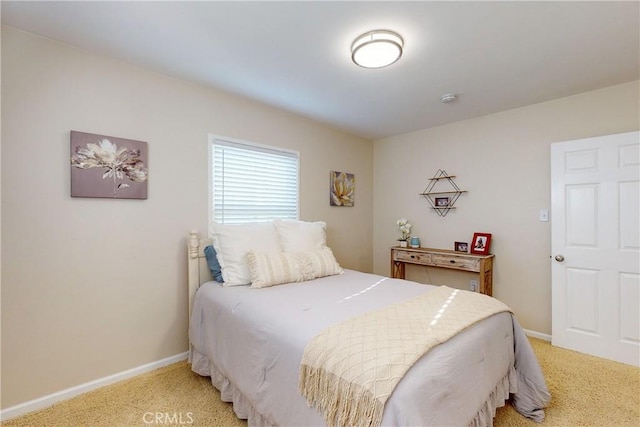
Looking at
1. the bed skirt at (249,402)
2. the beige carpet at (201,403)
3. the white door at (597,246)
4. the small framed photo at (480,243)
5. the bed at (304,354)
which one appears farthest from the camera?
the small framed photo at (480,243)

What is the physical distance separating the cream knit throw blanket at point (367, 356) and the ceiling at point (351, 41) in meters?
1.67

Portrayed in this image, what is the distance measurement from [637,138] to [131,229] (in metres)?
4.06

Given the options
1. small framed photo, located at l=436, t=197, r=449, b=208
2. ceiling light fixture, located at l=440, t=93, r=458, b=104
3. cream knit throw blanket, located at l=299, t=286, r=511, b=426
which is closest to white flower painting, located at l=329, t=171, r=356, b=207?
small framed photo, located at l=436, t=197, r=449, b=208

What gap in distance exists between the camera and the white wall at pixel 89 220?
1780 millimetres

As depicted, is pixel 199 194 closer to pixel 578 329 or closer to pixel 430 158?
pixel 430 158

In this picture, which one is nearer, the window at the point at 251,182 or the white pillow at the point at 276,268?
the white pillow at the point at 276,268

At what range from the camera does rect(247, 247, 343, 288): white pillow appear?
7.22 feet

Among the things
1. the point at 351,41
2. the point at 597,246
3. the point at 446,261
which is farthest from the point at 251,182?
the point at 597,246

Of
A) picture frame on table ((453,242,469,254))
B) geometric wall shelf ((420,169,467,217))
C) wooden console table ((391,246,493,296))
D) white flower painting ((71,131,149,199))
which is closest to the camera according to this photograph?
white flower painting ((71,131,149,199))

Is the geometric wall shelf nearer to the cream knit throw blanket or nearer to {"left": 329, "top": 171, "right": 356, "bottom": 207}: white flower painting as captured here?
{"left": 329, "top": 171, "right": 356, "bottom": 207}: white flower painting

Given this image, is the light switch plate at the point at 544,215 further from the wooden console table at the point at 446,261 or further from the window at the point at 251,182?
the window at the point at 251,182

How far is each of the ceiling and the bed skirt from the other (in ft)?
6.85

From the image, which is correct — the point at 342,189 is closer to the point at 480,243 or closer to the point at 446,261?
the point at 446,261

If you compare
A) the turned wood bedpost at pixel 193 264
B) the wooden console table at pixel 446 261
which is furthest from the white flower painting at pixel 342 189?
→ the turned wood bedpost at pixel 193 264
